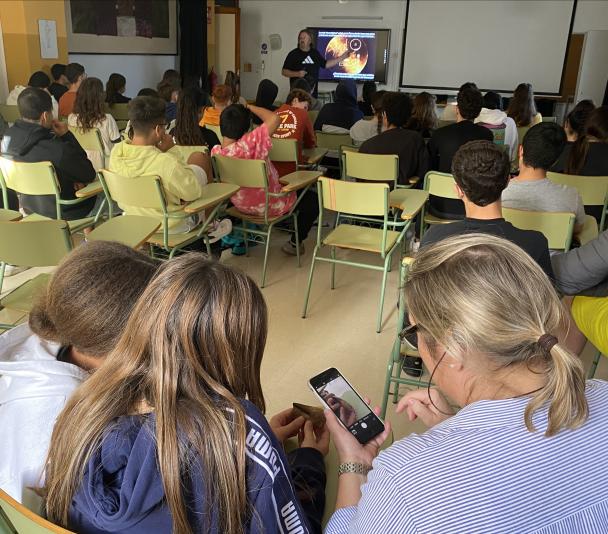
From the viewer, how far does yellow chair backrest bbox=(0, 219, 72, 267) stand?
2246 millimetres

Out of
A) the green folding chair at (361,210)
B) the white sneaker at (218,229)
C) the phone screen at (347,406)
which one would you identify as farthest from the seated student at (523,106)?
the phone screen at (347,406)

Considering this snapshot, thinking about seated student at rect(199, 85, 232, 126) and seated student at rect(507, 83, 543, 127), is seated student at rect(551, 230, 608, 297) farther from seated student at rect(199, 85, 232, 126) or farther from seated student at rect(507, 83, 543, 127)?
seated student at rect(507, 83, 543, 127)

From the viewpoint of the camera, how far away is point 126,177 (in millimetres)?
2959

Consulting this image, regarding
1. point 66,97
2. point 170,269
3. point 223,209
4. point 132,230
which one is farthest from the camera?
point 66,97

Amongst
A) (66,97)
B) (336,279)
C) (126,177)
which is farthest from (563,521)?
(66,97)

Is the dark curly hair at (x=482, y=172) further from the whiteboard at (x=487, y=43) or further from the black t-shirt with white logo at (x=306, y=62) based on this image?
the whiteboard at (x=487, y=43)

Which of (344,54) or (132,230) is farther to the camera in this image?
(344,54)

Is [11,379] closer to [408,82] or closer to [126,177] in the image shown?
[126,177]

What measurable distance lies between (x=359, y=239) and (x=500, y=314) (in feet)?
7.75

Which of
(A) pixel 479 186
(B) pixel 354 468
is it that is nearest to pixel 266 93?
(A) pixel 479 186

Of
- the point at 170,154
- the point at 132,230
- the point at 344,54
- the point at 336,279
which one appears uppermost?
the point at 344,54

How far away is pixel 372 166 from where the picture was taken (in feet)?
12.6

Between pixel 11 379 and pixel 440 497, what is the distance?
2.85 feet

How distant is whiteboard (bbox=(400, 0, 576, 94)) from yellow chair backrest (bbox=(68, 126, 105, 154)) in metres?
7.04
